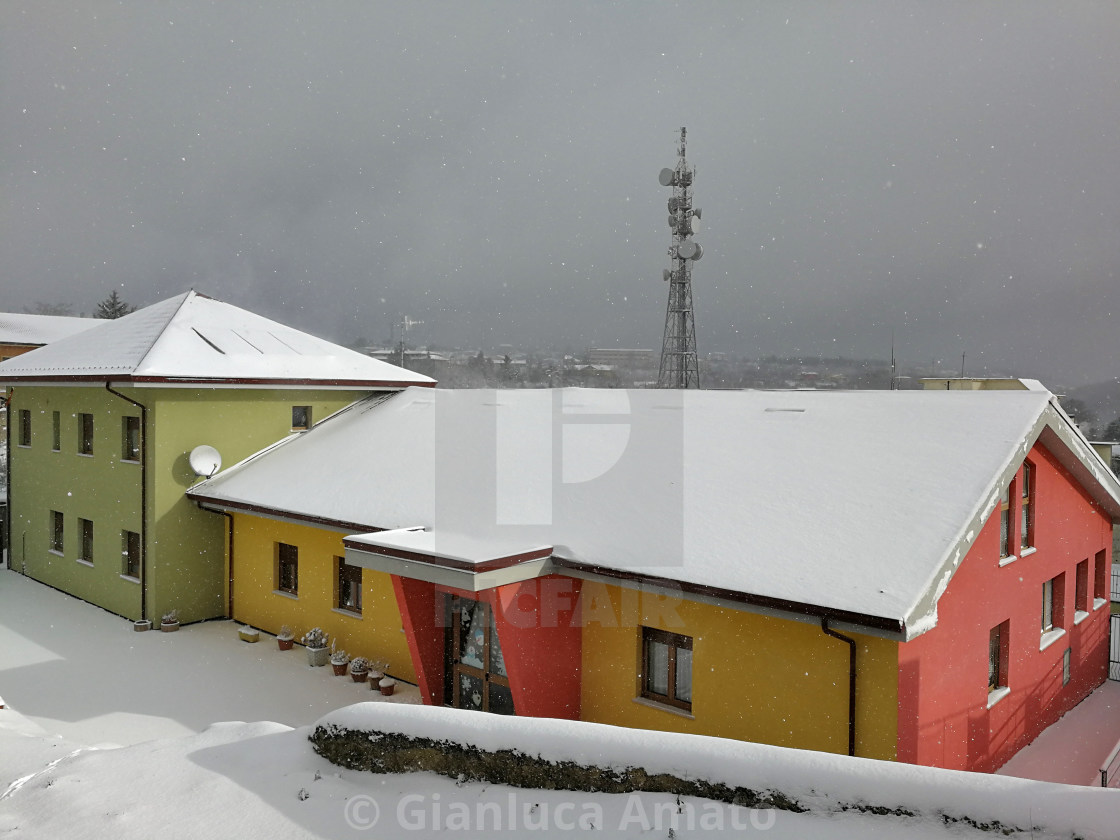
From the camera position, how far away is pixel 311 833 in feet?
17.6

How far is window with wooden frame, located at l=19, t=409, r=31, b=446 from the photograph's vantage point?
20.2m

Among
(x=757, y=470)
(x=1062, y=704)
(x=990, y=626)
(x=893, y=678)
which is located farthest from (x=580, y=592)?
(x=1062, y=704)

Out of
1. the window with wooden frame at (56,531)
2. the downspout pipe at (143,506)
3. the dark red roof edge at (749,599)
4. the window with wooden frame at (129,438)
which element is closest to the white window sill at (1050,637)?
the dark red roof edge at (749,599)

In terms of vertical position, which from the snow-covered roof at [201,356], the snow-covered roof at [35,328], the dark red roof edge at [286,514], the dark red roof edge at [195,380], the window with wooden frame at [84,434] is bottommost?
the dark red roof edge at [286,514]

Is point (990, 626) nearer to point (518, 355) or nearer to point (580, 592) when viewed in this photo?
point (580, 592)

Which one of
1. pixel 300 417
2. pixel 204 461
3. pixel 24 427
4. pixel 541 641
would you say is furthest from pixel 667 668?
pixel 24 427

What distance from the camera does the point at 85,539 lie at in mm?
18250

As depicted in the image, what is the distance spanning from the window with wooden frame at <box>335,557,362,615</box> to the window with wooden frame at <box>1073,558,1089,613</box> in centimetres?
1283

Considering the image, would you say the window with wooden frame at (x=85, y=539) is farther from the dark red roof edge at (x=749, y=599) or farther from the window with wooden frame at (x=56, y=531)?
the dark red roof edge at (x=749, y=599)

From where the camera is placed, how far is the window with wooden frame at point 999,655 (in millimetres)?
10344

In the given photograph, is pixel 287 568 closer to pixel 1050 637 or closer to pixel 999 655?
pixel 999 655

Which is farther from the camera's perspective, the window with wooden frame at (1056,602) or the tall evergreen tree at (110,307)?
the tall evergreen tree at (110,307)

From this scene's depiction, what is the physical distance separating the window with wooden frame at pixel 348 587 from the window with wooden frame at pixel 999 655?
1008cm

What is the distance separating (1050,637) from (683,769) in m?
9.73
